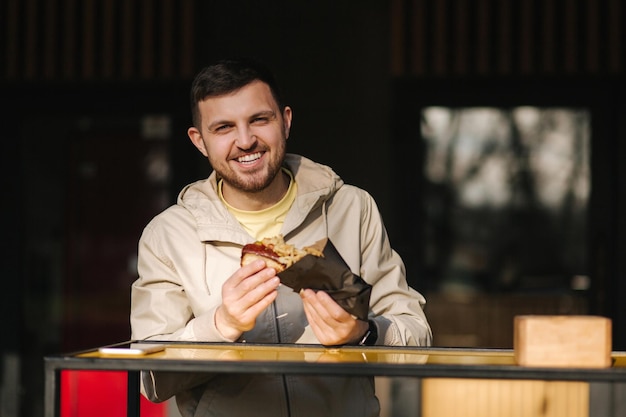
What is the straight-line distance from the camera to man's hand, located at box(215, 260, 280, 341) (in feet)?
6.56

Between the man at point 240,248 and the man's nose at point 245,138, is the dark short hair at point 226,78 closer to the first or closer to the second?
the man at point 240,248

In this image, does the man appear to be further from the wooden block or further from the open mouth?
the wooden block

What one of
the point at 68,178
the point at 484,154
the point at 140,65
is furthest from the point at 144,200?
the point at 484,154

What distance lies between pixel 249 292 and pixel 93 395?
3.83m

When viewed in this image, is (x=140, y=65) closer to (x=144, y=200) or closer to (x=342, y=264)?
(x=144, y=200)

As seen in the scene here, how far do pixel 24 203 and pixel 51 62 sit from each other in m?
0.80

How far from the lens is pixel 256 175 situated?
2381mm

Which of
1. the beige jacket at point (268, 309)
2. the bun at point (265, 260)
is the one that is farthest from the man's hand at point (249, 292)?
the beige jacket at point (268, 309)

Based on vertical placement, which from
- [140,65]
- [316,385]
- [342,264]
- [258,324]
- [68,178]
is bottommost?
[316,385]

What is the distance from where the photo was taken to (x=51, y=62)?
16.8 ft

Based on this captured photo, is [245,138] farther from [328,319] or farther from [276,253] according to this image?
[328,319]

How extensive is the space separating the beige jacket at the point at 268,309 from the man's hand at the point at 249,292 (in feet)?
0.46

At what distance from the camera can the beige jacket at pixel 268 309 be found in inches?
90.4

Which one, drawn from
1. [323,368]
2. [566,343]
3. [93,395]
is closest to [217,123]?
[323,368]
